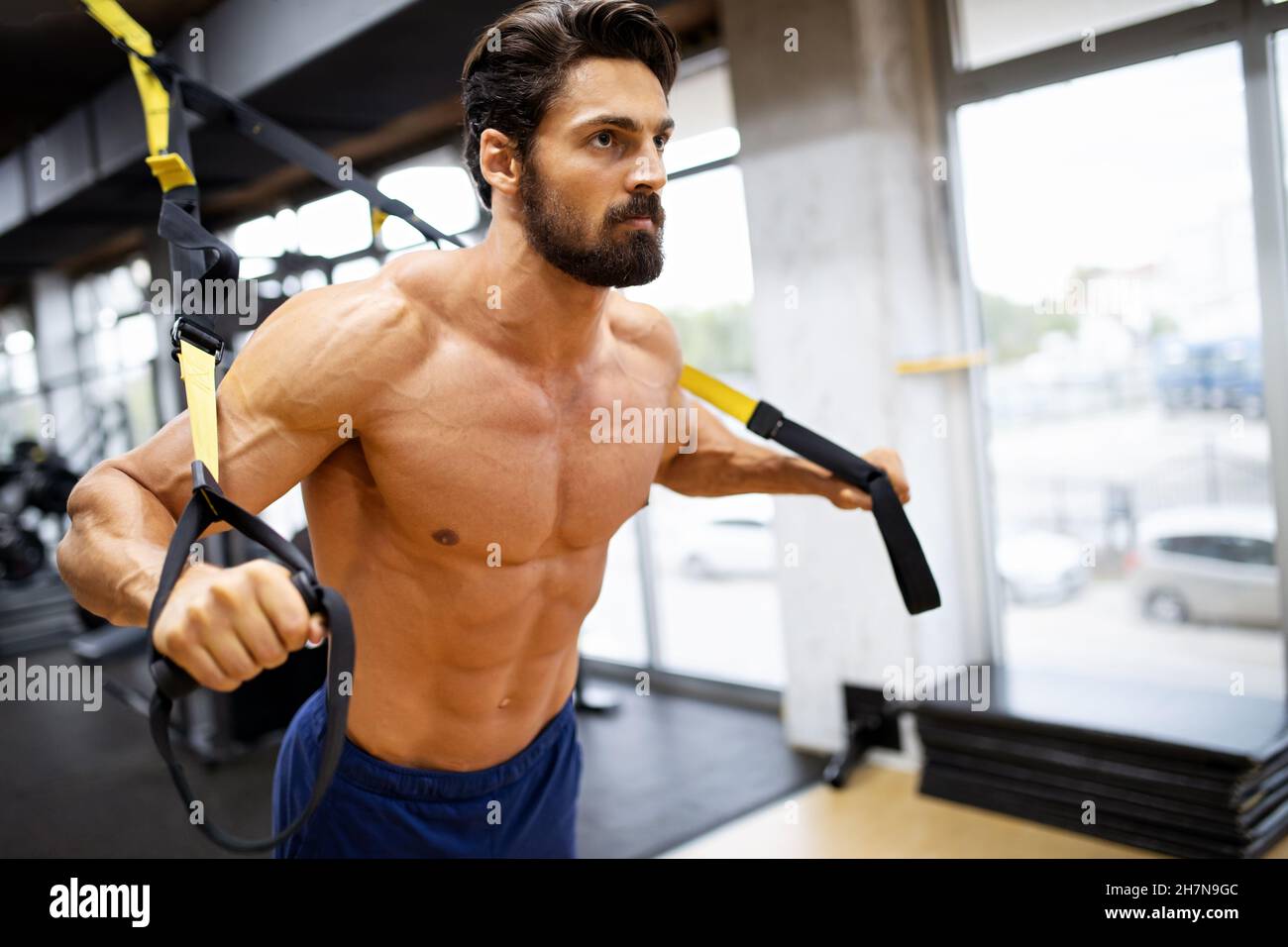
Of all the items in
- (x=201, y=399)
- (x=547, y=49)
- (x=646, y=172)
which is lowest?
(x=201, y=399)

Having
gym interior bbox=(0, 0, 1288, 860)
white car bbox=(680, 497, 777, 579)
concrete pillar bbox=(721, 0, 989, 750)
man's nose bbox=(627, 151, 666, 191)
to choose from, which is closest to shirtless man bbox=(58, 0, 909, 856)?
man's nose bbox=(627, 151, 666, 191)

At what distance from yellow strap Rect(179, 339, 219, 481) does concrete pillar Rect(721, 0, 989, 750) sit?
231cm

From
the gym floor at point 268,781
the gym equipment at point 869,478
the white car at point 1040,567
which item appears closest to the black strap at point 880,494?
the gym equipment at point 869,478

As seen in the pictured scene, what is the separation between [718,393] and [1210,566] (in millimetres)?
2017

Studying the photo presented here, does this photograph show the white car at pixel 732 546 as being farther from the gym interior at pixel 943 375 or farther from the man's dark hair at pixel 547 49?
the man's dark hair at pixel 547 49

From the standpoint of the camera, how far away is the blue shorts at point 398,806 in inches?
49.8

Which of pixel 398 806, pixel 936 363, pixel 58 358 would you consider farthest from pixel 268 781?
pixel 58 358

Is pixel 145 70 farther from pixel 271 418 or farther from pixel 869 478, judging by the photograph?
pixel 869 478

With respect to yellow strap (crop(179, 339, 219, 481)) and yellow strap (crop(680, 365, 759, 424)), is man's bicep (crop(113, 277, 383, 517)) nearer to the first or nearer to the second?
yellow strap (crop(179, 339, 219, 481))

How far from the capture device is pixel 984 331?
311 cm

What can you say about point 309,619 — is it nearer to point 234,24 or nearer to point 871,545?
point 871,545

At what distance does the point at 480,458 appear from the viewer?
113 cm

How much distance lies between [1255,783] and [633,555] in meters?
2.64

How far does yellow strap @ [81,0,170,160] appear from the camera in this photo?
1.17 m
